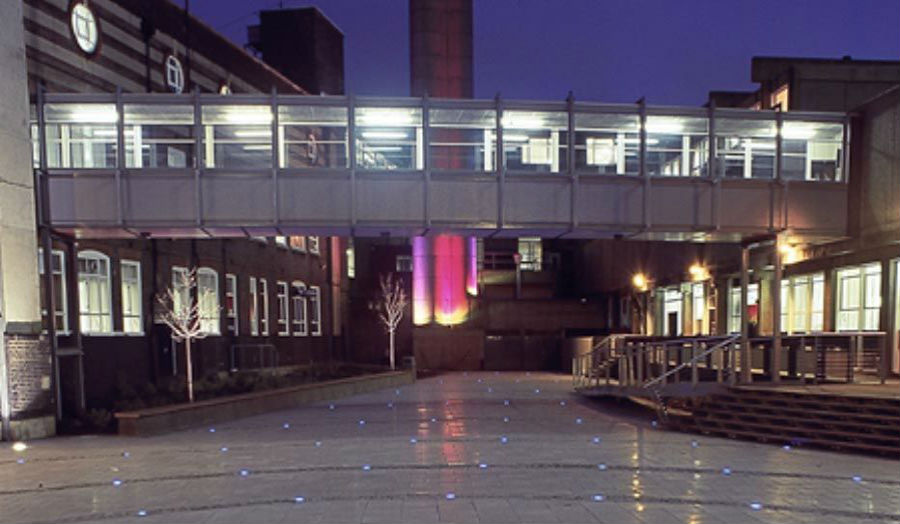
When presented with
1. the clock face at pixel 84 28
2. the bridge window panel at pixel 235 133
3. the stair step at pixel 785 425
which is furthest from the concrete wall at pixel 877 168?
the clock face at pixel 84 28

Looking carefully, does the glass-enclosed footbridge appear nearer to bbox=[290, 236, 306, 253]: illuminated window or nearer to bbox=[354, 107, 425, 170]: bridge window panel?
bbox=[354, 107, 425, 170]: bridge window panel

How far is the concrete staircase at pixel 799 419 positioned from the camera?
10203 mm

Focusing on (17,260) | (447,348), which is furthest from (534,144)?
(447,348)

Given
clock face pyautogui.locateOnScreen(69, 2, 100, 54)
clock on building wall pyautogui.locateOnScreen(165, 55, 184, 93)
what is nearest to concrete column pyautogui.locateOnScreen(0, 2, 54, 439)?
clock face pyautogui.locateOnScreen(69, 2, 100, 54)

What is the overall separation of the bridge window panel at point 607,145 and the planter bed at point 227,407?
33.8 feet

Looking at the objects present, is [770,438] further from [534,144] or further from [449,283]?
[449,283]

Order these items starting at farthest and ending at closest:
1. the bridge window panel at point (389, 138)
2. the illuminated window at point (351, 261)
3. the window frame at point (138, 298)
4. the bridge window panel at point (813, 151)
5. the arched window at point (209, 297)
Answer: the illuminated window at point (351, 261), the arched window at point (209, 297), the window frame at point (138, 298), the bridge window panel at point (813, 151), the bridge window panel at point (389, 138)

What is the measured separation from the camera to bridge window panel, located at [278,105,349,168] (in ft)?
48.2

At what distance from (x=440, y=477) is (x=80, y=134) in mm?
13727

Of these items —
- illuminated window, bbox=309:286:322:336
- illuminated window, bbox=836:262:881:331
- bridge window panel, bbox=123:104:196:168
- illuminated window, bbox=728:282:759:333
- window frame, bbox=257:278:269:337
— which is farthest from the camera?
illuminated window, bbox=309:286:322:336

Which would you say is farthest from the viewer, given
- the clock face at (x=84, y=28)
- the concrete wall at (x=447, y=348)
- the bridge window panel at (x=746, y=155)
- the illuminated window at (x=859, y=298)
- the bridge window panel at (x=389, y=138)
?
the concrete wall at (x=447, y=348)

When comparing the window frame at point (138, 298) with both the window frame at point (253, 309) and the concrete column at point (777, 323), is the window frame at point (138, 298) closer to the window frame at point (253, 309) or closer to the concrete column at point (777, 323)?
the window frame at point (253, 309)

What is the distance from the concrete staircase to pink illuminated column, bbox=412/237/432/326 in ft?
65.8

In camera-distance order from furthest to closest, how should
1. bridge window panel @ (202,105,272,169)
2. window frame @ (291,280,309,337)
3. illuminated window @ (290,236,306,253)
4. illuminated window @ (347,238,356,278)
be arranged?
illuminated window @ (347,238,356,278), illuminated window @ (290,236,306,253), window frame @ (291,280,309,337), bridge window panel @ (202,105,272,169)
